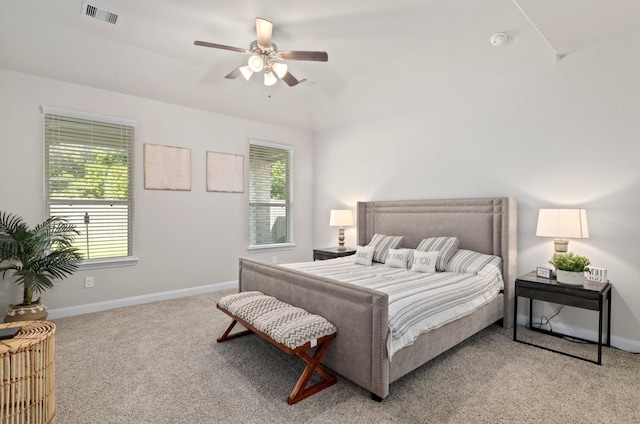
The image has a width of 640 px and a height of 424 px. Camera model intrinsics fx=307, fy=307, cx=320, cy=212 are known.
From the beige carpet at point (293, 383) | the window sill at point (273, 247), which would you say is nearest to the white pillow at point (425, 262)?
the beige carpet at point (293, 383)

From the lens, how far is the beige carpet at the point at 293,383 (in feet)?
6.19

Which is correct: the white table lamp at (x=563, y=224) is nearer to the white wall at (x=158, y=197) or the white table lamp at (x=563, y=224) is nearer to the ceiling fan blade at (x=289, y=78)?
the ceiling fan blade at (x=289, y=78)

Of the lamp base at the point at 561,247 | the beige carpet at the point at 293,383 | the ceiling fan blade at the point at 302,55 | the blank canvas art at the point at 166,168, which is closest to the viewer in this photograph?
the beige carpet at the point at 293,383

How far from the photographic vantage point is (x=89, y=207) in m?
3.84

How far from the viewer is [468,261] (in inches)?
130

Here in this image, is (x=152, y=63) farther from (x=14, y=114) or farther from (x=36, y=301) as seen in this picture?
(x=36, y=301)

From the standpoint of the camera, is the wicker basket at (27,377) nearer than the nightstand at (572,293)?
Yes

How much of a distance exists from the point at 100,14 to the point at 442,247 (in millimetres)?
4227

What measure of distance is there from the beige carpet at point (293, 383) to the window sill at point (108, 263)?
0.95m

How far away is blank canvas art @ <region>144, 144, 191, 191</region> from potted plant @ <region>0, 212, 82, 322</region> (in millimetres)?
1127

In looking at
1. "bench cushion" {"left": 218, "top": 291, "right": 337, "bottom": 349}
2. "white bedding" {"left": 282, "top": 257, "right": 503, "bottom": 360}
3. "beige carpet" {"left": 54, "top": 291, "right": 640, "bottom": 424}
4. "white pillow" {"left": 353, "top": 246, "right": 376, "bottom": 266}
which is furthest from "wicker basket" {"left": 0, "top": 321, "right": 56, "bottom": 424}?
"white pillow" {"left": 353, "top": 246, "right": 376, "bottom": 266}

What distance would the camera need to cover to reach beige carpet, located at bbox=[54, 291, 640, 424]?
1888 mm

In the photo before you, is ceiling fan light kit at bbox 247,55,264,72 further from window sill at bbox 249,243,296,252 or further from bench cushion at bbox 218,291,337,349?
window sill at bbox 249,243,296,252

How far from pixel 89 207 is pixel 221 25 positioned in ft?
8.97
